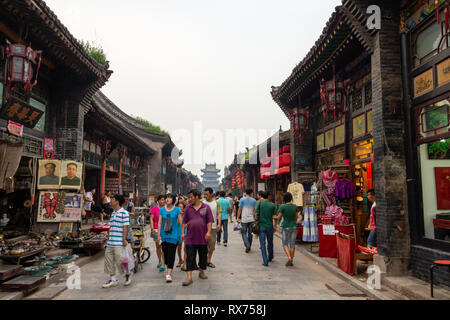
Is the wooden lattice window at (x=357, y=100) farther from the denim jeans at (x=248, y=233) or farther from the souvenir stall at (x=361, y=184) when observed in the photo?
the denim jeans at (x=248, y=233)

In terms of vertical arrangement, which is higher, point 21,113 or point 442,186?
point 21,113

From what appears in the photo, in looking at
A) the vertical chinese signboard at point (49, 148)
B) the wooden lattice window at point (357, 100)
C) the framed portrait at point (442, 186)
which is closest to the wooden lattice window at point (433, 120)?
the framed portrait at point (442, 186)

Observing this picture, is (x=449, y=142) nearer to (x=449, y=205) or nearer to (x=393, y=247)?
(x=449, y=205)

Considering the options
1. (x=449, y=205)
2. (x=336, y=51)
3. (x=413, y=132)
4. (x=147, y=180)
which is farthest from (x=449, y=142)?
(x=147, y=180)

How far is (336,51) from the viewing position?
831cm

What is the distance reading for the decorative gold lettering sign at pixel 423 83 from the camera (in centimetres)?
552

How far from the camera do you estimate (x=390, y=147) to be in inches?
238

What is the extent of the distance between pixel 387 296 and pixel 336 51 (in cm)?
623

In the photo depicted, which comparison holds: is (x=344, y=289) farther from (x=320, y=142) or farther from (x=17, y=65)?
(x=17, y=65)

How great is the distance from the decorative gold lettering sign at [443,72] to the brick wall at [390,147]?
0.87 m

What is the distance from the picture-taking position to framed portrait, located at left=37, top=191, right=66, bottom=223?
27.5 ft

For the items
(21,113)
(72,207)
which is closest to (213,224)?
(72,207)

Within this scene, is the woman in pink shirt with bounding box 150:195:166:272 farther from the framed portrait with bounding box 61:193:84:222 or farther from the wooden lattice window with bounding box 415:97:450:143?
the wooden lattice window with bounding box 415:97:450:143

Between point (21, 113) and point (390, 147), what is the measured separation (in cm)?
866
